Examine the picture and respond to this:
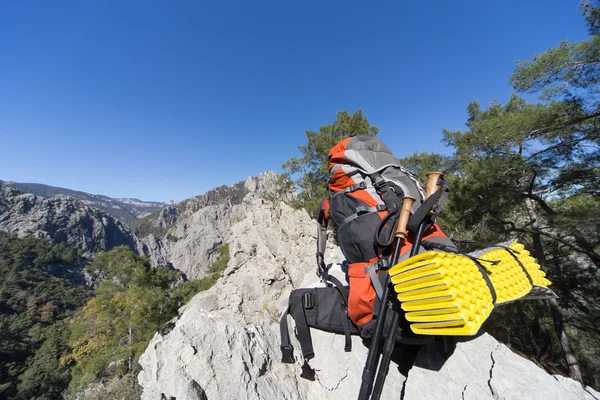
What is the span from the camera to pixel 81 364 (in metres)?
21.5

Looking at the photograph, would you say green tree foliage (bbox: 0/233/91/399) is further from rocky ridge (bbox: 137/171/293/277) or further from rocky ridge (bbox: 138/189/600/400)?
rocky ridge (bbox: 138/189/600/400)

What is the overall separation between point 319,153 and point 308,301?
12.9m

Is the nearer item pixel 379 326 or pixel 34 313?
pixel 379 326

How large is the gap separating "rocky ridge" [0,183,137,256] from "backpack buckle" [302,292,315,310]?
117 metres

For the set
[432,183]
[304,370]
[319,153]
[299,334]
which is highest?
[319,153]

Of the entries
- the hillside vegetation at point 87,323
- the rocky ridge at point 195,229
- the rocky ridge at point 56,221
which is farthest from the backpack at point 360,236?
the rocky ridge at point 56,221

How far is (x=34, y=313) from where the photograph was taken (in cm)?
4828

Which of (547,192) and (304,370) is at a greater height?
(547,192)

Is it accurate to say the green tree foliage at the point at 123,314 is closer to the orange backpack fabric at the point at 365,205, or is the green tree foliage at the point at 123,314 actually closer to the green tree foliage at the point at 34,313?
the green tree foliage at the point at 34,313

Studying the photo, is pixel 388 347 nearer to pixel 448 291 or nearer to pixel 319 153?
pixel 448 291

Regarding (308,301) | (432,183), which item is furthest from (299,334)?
(432,183)

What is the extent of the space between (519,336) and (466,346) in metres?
9.90

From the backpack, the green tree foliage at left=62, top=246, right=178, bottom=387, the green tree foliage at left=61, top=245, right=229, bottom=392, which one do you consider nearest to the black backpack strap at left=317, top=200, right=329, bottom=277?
the backpack

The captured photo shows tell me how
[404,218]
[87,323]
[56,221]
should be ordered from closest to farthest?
[404,218], [87,323], [56,221]
